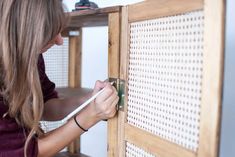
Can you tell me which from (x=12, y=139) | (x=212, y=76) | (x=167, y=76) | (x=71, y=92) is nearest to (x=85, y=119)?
(x=12, y=139)

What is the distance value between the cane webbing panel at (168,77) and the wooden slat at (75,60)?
89cm

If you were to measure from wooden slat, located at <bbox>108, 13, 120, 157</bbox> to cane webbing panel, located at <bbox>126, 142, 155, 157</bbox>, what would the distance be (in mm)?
50

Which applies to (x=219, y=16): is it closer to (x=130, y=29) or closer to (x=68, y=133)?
(x=130, y=29)

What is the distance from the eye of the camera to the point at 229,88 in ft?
3.07

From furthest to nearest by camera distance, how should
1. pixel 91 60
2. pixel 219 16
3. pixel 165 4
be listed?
pixel 91 60, pixel 165 4, pixel 219 16

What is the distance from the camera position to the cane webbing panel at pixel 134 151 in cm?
72

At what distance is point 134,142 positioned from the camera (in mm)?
745

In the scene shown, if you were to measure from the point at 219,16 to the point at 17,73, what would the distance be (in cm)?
48

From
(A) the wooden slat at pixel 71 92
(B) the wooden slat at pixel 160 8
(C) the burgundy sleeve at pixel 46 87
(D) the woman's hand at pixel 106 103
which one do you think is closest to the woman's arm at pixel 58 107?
(C) the burgundy sleeve at pixel 46 87

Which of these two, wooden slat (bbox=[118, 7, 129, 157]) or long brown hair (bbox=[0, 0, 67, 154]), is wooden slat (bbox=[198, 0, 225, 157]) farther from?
long brown hair (bbox=[0, 0, 67, 154])

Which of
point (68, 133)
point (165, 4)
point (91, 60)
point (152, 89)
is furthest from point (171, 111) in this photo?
point (91, 60)

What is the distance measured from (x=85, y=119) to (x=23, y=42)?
0.81 ft

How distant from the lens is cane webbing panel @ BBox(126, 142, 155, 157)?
717 millimetres

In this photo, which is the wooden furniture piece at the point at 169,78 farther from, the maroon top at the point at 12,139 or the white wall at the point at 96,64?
the white wall at the point at 96,64
